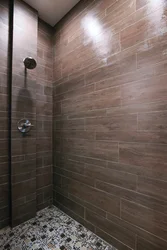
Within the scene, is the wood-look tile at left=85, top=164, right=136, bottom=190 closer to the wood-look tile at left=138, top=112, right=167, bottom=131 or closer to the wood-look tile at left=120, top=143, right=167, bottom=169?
the wood-look tile at left=120, top=143, right=167, bottom=169

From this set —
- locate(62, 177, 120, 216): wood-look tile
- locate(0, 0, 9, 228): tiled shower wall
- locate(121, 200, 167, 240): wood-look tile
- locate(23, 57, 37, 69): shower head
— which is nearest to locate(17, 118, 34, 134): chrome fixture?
locate(0, 0, 9, 228): tiled shower wall

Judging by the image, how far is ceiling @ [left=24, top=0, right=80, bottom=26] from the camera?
160 cm

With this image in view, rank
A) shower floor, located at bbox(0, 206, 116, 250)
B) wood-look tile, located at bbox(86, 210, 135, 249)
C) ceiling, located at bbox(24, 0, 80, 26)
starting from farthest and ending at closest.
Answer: ceiling, located at bbox(24, 0, 80, 26) < shower floor, located at bbox(0, 206, 116, 250) < wood-look tile, located at bbox(86, 210, 135, 249)

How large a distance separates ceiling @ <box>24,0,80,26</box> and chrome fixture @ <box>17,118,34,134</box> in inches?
55.8

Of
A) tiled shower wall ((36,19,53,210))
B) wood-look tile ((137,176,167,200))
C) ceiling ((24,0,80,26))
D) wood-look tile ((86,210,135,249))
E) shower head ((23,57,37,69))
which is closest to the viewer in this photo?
wood-look tile ((137,176,167,200))

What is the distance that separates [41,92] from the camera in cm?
185

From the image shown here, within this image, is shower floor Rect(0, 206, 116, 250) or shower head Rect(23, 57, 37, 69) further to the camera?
shower head Rect(23, 57, 37, 69)

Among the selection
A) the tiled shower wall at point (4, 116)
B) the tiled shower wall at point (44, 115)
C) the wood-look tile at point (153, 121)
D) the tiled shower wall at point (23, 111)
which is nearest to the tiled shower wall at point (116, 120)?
the wood-look tile at point (153, 121)

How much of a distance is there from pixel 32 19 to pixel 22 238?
250 cm

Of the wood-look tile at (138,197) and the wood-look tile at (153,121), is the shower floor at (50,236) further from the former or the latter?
the wood-look tile at (153,121)

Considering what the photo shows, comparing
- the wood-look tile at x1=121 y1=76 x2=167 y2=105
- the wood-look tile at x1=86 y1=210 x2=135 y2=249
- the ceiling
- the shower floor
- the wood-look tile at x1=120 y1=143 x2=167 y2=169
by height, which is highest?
the ceiling

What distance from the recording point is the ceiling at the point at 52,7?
5.25ft

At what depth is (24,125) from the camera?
159 centimetres

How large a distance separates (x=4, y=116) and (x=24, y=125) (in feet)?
0.77
